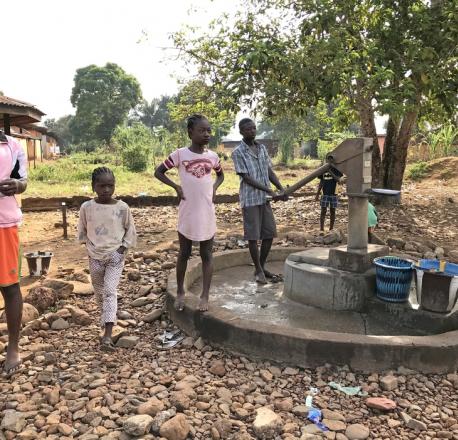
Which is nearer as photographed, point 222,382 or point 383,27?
point 222,382

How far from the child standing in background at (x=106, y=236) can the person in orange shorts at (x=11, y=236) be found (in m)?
0.50

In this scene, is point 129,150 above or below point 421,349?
above

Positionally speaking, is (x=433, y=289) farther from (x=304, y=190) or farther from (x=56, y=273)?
(x=304, y=190)

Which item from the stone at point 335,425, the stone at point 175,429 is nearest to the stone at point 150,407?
the stone at point 175,429

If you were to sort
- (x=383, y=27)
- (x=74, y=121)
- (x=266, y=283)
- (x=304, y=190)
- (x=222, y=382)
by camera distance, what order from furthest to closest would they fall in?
(x=74, y=121) < (x=304, y=190) < (x=383, y=27) < (x=266, y=283) < (x=222, y=382)

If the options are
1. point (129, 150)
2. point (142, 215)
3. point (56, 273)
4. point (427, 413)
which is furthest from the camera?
point (129, 150)

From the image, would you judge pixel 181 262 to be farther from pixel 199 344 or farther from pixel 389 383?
pixel 389 383

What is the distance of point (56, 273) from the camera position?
5492mm

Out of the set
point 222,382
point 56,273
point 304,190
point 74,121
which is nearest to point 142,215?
point 56,273

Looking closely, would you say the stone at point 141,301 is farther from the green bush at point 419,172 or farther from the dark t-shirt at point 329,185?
the green bush at point 419,172

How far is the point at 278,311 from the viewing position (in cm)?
373

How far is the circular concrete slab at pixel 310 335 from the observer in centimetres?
277

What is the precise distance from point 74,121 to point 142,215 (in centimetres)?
3538

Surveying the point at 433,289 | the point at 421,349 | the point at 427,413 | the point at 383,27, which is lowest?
the point at 427,413
